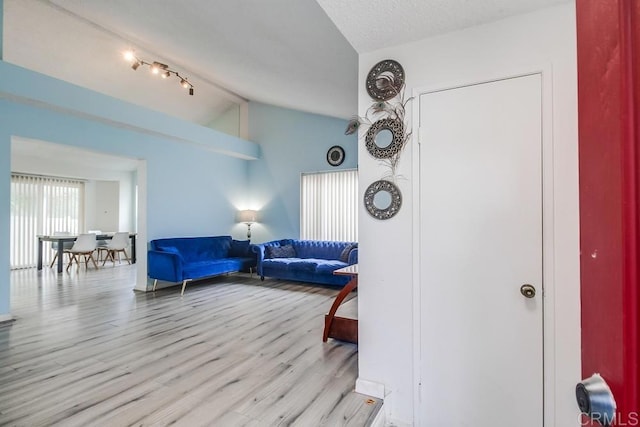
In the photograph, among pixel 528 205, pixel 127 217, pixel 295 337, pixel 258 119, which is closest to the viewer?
pixel 528 205

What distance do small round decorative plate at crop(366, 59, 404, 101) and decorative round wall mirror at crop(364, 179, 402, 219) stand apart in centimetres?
53

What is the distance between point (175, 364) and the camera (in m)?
2.37

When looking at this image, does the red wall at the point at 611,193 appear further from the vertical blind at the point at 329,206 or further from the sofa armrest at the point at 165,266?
the vertical blind at the point at 329,206

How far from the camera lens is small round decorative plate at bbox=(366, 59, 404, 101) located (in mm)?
1816

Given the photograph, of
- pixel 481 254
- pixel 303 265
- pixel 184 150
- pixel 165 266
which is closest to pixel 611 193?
pixel 481 254

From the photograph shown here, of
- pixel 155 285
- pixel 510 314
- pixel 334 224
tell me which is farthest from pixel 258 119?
pixel 510 314

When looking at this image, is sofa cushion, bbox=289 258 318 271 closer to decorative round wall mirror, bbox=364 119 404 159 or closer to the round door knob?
decorative round wall mirror, bbox=364 119 404 159

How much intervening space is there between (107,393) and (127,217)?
8.08m

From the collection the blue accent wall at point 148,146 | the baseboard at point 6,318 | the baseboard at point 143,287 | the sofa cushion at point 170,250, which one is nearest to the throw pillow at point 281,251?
the blue accent wall at point 148,146

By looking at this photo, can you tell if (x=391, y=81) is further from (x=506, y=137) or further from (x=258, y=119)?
(x=258, y=119)

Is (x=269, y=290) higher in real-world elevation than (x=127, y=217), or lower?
lower

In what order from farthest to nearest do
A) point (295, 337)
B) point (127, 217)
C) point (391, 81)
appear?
point (127, 217), point (295, 337), point (391, 81)

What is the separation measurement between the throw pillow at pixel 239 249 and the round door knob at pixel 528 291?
5.13m

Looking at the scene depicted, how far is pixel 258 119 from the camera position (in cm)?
677
